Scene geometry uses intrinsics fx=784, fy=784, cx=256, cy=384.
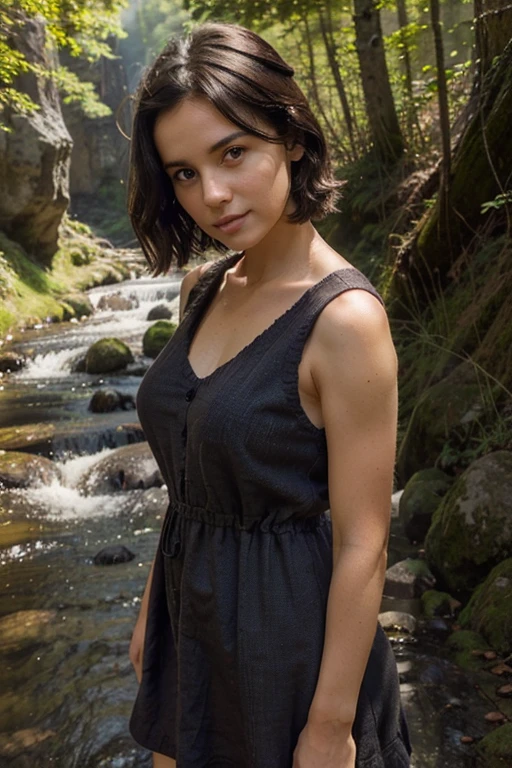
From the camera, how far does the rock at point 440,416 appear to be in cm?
479

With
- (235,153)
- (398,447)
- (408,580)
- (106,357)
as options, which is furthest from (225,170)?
(106,357)

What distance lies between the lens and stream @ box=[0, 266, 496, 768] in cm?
325

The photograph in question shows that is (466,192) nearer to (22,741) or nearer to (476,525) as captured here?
(476,525)

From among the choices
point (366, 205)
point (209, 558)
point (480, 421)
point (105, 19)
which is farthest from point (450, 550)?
point (105, 19)

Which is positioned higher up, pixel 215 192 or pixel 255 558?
pixel 215 192

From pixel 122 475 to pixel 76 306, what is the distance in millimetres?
10113

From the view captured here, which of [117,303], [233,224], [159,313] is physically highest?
[233,224]

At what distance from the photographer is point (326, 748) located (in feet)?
4.14

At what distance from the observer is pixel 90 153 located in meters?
34.7

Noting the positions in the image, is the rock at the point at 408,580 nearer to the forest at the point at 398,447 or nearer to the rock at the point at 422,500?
the forest at the point at 398,447

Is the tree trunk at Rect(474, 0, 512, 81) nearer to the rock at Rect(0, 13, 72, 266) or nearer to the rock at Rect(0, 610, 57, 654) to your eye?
the rock at Rect(0, 610, 57, 654)

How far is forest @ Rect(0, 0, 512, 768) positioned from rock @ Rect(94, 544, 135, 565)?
0.07 feet

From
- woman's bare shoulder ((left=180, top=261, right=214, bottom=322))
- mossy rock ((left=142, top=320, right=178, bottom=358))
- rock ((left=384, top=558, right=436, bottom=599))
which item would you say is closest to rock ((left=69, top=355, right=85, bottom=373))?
mossy rock ((left=142, top=320, right=178, bottom=358))

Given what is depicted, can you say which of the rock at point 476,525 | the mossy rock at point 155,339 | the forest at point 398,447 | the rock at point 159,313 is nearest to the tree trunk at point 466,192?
the forest at point 398,447
